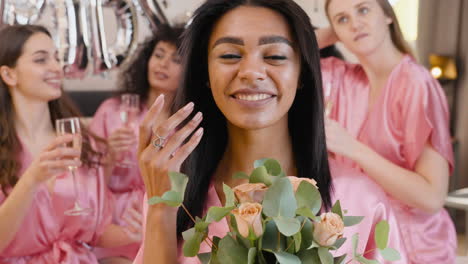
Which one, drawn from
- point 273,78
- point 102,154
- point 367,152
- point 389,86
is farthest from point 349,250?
point 102,154

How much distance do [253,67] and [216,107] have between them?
0.57ft

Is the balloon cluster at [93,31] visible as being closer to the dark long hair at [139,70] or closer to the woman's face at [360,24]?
the dark long hair at [139,70]

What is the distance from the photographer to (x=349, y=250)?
1250 millimetres

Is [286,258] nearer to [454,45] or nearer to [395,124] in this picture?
[395,124]

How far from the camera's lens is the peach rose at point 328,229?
0.82 metres

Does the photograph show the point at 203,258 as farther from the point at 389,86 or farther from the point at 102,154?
the point at 102,154

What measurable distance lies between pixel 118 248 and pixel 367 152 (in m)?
1.10

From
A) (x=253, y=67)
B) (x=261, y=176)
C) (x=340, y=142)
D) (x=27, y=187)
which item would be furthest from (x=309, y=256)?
(x=27, y=187)

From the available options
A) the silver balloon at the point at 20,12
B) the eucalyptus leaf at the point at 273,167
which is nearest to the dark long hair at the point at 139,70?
the silver balloon at the point at 20,12

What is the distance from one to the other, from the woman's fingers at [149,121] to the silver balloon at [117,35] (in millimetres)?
1585

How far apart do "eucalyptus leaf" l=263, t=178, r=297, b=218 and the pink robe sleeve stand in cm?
124

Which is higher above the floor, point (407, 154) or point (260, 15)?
point (260, 15)

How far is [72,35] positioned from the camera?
8.37 feet

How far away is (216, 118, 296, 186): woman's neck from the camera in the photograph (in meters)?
1.28
